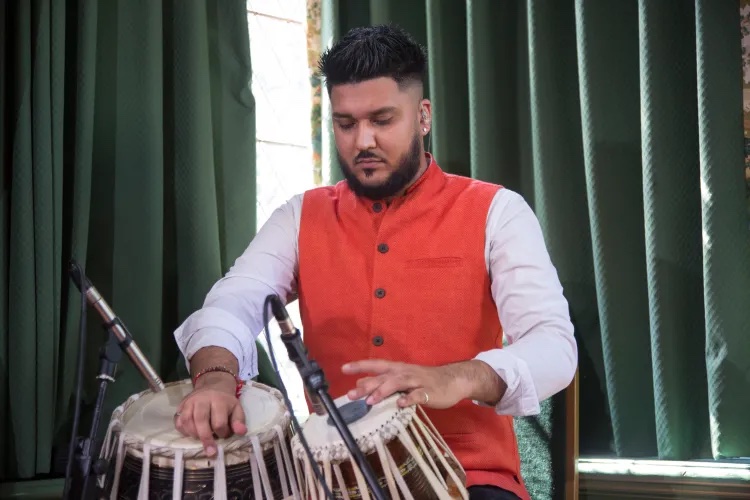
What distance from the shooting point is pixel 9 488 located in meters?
2.36

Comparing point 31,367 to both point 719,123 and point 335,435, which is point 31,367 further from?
point 719,123

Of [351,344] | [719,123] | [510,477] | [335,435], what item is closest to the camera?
[335,435]

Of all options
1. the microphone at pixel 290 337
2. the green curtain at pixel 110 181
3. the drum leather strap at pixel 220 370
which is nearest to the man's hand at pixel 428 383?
the microphone at pixel 290 337

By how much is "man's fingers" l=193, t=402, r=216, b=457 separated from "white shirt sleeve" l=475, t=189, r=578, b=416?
0.52m

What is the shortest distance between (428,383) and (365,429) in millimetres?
132

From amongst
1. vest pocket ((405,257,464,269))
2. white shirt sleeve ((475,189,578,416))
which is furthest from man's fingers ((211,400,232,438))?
vest pocket ((405,257,464,269))

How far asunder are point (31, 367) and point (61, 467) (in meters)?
0.30

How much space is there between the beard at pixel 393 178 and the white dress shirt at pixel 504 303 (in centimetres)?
20

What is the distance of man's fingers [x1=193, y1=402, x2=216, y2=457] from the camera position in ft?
4.93

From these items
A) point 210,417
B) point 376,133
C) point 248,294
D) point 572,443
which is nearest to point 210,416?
point 210,417

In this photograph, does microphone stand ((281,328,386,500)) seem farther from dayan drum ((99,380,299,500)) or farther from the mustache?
the mustache

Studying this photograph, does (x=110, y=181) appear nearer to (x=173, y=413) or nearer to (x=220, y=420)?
(x=173, y=413)

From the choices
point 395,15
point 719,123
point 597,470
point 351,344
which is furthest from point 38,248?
point 719,123

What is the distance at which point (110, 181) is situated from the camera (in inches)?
98.7
